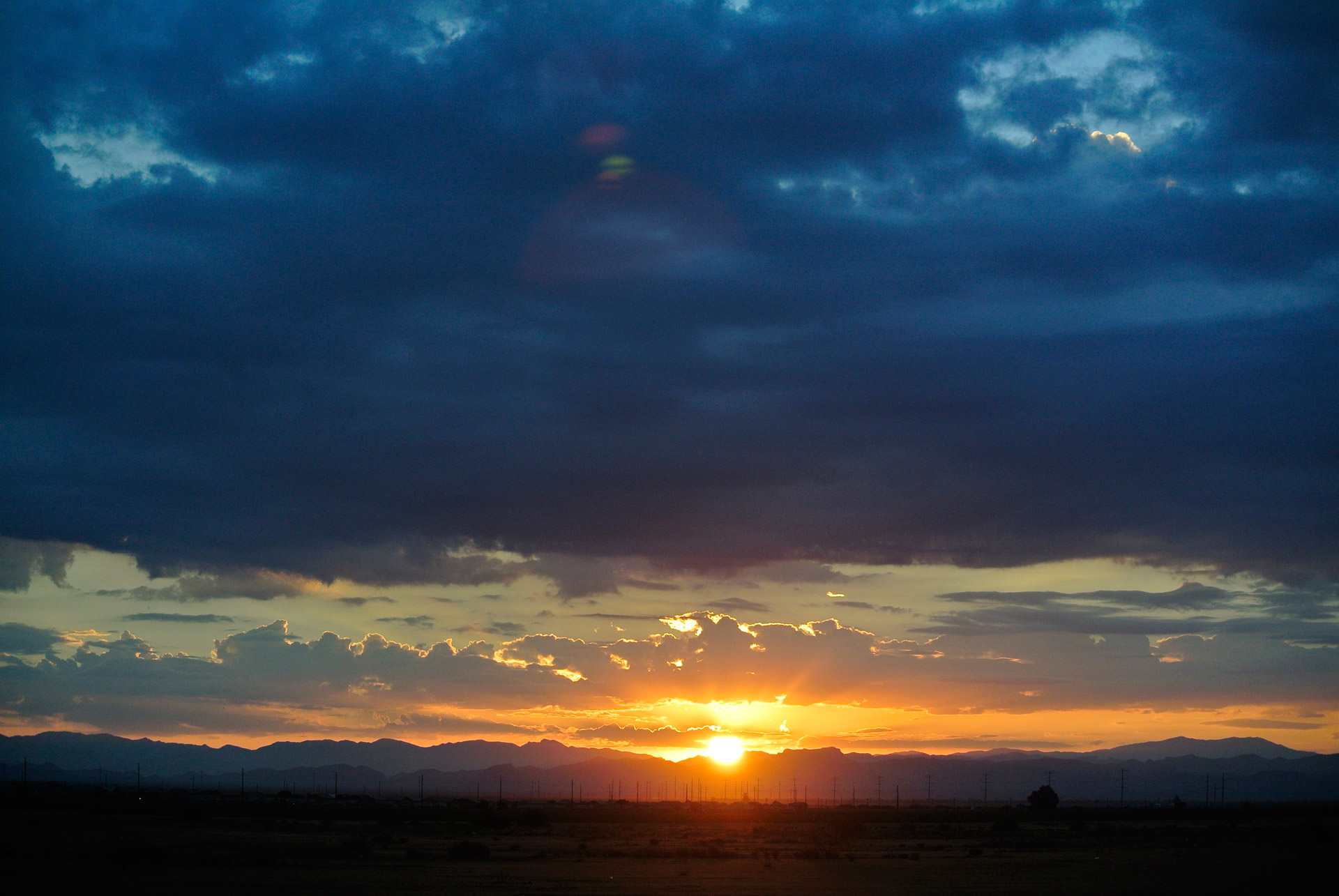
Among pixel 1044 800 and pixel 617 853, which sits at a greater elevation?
pixel 617 853

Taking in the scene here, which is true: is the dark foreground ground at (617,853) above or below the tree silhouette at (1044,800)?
above

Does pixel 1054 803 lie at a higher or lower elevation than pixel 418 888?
lower

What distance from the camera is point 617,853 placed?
74.8 m

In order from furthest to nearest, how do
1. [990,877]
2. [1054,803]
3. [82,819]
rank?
[1054,803] < [82,819] < [990,877]

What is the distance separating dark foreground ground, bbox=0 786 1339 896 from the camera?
2095 inches

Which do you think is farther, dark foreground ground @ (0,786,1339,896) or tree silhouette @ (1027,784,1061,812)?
tree silhouette @ (1027,784,1061,812)

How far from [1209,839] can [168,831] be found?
287 feet

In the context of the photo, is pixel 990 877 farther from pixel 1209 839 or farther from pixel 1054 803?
pixel 1054 803

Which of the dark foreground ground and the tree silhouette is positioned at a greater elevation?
the dark foreground ground

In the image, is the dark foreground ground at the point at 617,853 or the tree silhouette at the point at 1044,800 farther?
the tree silhouette at the point at 1044,800

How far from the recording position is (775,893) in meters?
49.6

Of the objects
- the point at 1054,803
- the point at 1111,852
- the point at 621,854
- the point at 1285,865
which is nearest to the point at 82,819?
the point at 621,854

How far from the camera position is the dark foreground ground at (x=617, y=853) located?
2095 inches

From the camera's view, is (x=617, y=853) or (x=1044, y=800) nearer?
(x=617, y=853)
